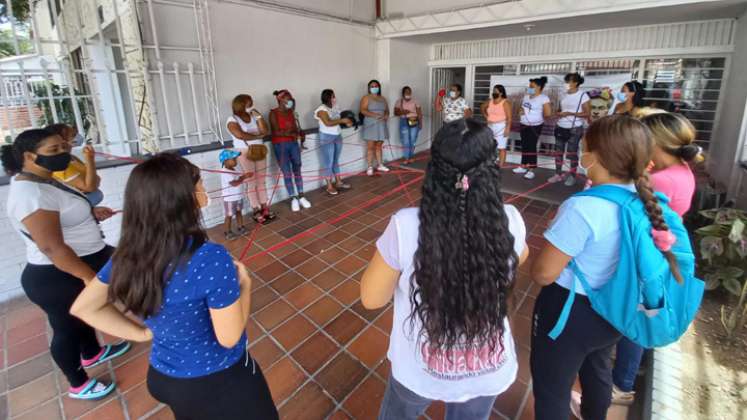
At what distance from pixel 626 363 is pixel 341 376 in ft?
4.63

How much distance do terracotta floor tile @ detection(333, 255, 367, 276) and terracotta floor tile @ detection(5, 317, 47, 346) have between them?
2.13 m

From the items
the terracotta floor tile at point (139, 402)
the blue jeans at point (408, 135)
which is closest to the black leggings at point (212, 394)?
the terracotta floor tile at point (139, 402)

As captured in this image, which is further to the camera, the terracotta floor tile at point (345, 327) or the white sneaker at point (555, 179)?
the white sneaker at point (555, 179)

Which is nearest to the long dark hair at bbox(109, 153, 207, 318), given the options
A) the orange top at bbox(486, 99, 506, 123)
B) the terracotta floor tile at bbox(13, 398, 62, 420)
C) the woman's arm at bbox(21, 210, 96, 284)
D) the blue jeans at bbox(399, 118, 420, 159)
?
the woman's arm at bbox(21, 210, 96, 284)

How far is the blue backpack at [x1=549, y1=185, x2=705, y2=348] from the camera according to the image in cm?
101

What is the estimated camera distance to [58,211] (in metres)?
1.56

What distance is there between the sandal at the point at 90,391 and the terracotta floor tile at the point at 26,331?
0.87 metres

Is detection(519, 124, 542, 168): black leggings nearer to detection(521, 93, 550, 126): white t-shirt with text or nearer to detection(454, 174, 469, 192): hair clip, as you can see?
detection(521, 93, 550, 126): white t-shirt with text

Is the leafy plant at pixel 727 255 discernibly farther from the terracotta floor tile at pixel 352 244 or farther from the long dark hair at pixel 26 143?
the long dark hair at pixel 26 143

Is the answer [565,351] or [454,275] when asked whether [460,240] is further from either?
[565,351]

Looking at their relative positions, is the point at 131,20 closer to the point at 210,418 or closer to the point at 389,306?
the point at 389,306

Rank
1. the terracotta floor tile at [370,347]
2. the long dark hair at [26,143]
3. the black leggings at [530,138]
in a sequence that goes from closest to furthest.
Result: the long dark hair at [26,143] → the terracotta floor tile at [370,347] → the black leggings at [530,138]

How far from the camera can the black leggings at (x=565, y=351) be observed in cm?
117

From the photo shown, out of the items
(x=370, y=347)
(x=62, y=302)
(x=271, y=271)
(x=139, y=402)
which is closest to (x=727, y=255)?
(x=370, y=347)
